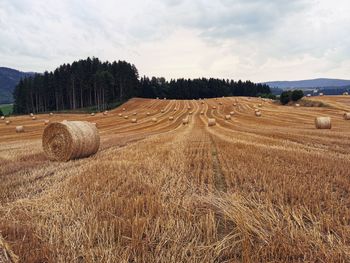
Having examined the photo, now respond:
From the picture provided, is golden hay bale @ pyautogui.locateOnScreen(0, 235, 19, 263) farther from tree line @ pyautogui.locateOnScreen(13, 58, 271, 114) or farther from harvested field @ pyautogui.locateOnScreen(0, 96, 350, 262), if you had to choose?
tree line @ pyautogui.locateOnScreen(13, 58, 271, 114)

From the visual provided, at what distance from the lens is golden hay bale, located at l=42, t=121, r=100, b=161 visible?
15203mm

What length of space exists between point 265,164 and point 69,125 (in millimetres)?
9269

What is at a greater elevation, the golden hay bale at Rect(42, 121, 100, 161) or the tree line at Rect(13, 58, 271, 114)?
the tree line at Rect(13, 58, 271, 114)

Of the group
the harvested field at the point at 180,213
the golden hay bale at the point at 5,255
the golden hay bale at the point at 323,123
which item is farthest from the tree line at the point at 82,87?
the golden hay bale at the point at 5,255

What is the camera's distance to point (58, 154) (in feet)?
50.3

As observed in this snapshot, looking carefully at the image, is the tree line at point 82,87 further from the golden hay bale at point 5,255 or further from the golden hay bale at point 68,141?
the golden hay bale at point 5,255

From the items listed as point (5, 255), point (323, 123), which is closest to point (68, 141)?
point (5, 255)

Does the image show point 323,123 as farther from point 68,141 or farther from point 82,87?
point 82,87

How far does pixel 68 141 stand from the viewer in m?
15.3

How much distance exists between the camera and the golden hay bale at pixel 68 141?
15.2 meters

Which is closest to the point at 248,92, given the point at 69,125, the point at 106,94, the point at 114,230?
the point at 106,94

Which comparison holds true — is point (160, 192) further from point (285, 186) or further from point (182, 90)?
point (182, 90)

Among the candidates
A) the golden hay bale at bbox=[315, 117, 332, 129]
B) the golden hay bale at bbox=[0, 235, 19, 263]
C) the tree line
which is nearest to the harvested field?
the golden hay bale at bbox=[0, 235, 19, 263]

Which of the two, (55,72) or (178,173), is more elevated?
(55,72)
